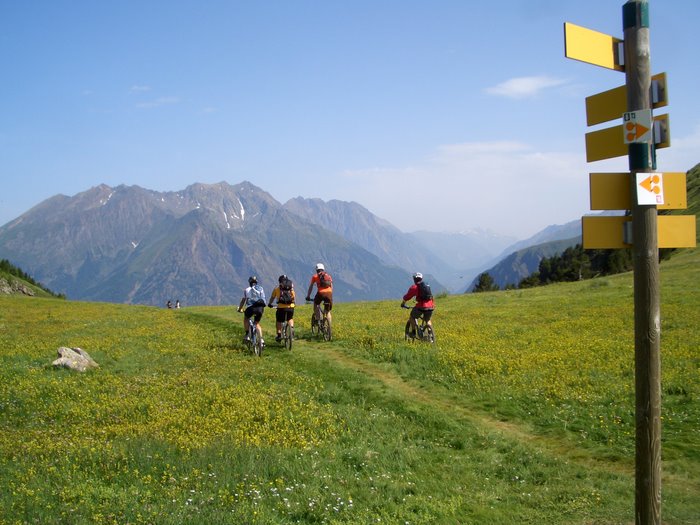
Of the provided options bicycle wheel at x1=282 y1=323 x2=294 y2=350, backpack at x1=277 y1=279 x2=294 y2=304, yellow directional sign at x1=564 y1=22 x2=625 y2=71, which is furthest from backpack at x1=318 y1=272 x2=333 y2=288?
yellow directional sign at x1=564 y1=22 x2=625 y2=71

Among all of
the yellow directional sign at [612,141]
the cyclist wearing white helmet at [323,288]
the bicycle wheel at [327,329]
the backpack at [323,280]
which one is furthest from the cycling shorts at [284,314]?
the yellow directional sign at [612,141]

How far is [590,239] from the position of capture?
6.82m

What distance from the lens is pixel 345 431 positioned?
13.3 metres

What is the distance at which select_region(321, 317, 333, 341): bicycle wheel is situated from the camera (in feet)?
86.6

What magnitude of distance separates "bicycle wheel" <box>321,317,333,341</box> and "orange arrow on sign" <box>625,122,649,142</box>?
20590 mm

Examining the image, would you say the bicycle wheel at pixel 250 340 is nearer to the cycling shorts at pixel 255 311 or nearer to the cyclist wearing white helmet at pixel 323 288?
the cycling shorts at pixel 255 311

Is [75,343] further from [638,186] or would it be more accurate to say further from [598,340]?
[638,186]

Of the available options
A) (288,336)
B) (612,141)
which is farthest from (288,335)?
(612,141)

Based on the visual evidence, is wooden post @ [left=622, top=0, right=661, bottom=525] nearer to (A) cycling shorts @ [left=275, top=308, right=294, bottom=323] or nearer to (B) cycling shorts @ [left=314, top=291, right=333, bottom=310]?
(A) cycling shorts @ [left=275, top=308, right=294, bottom=323]

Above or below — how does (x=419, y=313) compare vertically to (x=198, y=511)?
above

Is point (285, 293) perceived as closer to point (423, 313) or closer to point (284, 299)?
point (284, 299)

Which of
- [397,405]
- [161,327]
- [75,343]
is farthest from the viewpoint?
[161,327]

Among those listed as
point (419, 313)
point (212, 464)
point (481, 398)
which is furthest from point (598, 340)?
point (212, 464)

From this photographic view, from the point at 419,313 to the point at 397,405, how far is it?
9112 millimetres
